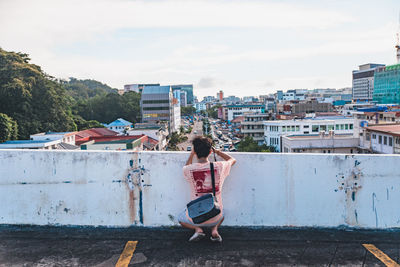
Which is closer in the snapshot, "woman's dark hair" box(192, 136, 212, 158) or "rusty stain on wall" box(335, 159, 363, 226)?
"woman's dark hair" box(192, 136, 212, 158)

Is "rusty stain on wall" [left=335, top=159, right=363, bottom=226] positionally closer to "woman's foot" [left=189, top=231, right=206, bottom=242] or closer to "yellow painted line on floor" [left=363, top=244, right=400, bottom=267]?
"yellow painted line on floor" [left=363, top=244, right=400, bottom=267]

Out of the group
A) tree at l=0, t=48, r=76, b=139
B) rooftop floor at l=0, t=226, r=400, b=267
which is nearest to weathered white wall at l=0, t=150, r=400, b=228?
rooftop floor at l=0, t=226, r=400, b=267

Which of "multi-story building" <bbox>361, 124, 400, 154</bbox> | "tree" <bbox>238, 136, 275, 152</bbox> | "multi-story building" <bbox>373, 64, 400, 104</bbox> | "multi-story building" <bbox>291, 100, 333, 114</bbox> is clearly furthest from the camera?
"multi-story building" <bbox>373, 64, 400, 104</bbox>

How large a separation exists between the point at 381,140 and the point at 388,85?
108334mm

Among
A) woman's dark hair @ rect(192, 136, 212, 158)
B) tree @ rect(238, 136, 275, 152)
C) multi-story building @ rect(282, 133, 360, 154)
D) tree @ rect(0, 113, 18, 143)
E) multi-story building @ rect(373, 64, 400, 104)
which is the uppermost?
multi-story building @ rect(373, 64, 400, 104)

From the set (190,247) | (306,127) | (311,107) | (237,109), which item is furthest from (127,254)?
(237,109)

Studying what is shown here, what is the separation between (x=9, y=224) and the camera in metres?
4.18

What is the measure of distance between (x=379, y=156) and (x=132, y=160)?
2.81 metres

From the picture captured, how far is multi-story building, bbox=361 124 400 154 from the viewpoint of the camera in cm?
2659

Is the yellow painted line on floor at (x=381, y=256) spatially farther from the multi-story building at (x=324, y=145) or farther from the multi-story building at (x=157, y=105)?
the multi-story building at (x=157, y=105)

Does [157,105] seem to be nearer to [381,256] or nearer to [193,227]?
[193,227]

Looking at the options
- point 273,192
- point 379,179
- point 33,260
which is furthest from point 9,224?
point 379,179

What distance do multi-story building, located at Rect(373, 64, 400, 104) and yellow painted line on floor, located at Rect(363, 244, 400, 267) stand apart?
131 metres

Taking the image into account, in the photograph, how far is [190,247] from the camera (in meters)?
3.55
